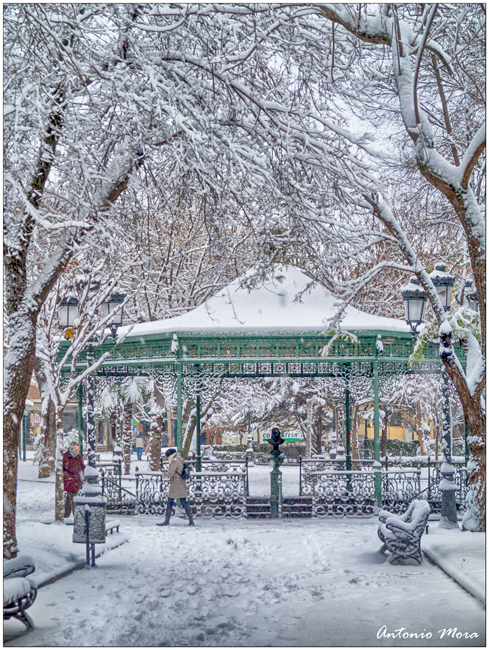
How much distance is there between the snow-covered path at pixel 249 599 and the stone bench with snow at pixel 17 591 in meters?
0.22

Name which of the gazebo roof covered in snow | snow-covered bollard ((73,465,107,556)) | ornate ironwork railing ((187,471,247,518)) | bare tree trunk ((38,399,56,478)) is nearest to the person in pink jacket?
ornate ironwork railing ((187,471,247,518))

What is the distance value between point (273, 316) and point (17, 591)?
8.86 metres

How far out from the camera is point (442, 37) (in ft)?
31.3

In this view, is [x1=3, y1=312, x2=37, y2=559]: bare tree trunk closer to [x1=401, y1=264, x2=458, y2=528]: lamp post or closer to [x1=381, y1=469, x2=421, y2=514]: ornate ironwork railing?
[x1=401, y1=264, x2=458, y2=528]: lamp post

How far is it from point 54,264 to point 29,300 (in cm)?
50

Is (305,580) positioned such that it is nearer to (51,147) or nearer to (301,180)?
(301,180)

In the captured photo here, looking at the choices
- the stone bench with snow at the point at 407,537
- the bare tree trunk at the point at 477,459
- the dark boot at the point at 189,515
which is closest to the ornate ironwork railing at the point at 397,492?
the dark boot at the point at 189,515

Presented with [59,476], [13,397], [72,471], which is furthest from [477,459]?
[59,476]

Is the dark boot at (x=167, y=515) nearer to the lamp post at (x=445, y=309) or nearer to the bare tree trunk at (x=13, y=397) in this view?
the lamp post at (x=445, y=309)

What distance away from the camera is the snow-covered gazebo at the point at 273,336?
1445 cm

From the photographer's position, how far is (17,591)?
6629 mm

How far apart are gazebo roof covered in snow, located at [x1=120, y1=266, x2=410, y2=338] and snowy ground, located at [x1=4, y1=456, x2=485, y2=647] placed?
3.84m

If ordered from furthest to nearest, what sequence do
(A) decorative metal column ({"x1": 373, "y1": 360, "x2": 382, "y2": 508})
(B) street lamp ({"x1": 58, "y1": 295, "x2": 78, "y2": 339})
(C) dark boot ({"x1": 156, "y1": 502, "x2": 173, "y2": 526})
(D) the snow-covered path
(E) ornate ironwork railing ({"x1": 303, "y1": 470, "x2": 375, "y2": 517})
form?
(E) ornate ironwork railing ({"x1": 303, "y1": 470, "x2": 375, "y2": 517}) < (A) decorative metal column ({"x1": 373, "y1": 360, "x2": 382, "y2": 508}) < (C) dark boot ({"x1": 156, "y1": 502, "x2": 173, "y2": 526}) < (B) street lamp ({"x1": 58, "y1": 295, "x2": 78, "y2": 339}) < (D) the snow-covered path

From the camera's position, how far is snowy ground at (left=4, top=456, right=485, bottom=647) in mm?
6875
